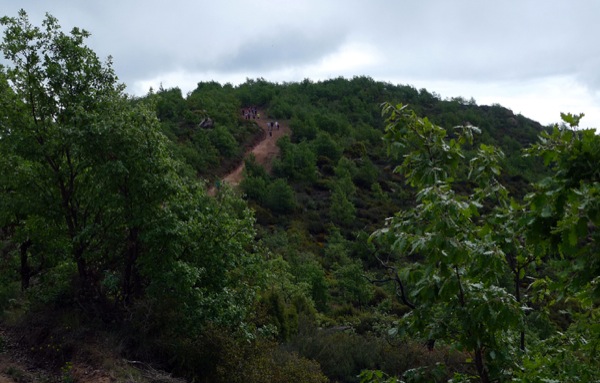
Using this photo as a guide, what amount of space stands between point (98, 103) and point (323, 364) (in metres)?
7.53

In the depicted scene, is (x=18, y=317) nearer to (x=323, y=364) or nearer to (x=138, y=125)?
(x=138, y=125)

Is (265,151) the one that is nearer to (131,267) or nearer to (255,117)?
(255,117)

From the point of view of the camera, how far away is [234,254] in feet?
33.5

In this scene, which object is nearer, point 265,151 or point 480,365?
point 480,365

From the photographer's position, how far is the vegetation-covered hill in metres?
3.18

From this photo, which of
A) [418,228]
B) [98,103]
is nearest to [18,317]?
[98,103]

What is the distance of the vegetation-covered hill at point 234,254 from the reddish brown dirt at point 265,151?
59.4ft

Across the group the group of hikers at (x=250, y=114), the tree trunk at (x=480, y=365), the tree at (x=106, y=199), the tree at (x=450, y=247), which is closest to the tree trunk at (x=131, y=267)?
→ the tree at (x=106, y=199)

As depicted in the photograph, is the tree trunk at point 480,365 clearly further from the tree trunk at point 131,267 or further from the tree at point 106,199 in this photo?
the tree trunk at point 131,267

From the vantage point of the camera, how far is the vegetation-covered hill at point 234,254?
125 inches

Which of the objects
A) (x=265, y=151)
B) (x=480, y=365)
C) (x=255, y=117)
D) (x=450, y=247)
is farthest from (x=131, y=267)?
(x=255, y=117)

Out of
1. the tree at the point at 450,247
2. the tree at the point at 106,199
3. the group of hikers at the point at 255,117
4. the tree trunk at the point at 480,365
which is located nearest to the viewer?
the tree at the point at 450,247

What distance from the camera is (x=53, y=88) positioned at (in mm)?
9500

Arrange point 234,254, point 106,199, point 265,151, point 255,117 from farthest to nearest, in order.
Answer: point 255,117, point 265,151, point 234,254, point 106,199
